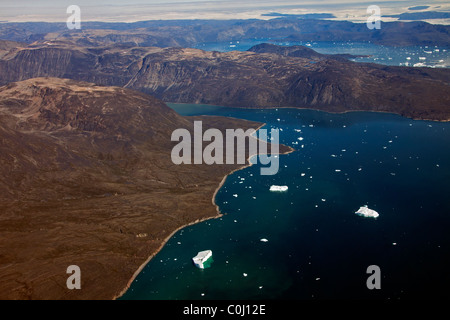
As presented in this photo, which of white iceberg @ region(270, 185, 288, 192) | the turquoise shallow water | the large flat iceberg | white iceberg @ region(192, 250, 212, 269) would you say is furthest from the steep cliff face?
white iceberg @ region(192, 250, 212, 269)

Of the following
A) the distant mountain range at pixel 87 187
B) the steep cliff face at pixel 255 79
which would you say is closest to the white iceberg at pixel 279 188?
the distant mountain range at pixel 87 187

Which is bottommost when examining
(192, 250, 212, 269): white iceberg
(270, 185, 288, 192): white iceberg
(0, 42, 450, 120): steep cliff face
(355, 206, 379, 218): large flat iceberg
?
(192, 250, 212, 269): white iceberg

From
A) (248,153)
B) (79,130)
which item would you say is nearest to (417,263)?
(248,153)

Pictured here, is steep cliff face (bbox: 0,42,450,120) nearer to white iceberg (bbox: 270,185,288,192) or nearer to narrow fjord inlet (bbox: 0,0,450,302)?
narrow fjord inlet (bbox: 0,0,450,302)

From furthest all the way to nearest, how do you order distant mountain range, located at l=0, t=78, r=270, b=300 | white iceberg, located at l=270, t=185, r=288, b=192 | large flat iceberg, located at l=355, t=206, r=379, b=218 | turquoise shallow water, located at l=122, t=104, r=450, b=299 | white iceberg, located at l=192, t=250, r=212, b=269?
white iceberg, located at l=270, t=185, r=288, b=192 < large flat iceberg, located at l=355, t=206, r=379, b=218 < white iceberg, located at l=192, t=250, r=212, b=269 < distant mountain range, located at l=0, t=78, r=270, b=300 < turquoise shallow water, located at l=122, t=104, r=450, b=299

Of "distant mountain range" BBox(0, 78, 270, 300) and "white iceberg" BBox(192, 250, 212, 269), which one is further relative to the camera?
"white iceberg" BBox(192, 250, 212, 269)

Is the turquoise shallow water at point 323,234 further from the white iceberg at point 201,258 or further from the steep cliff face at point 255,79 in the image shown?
the steep cliff face at point 255,79
